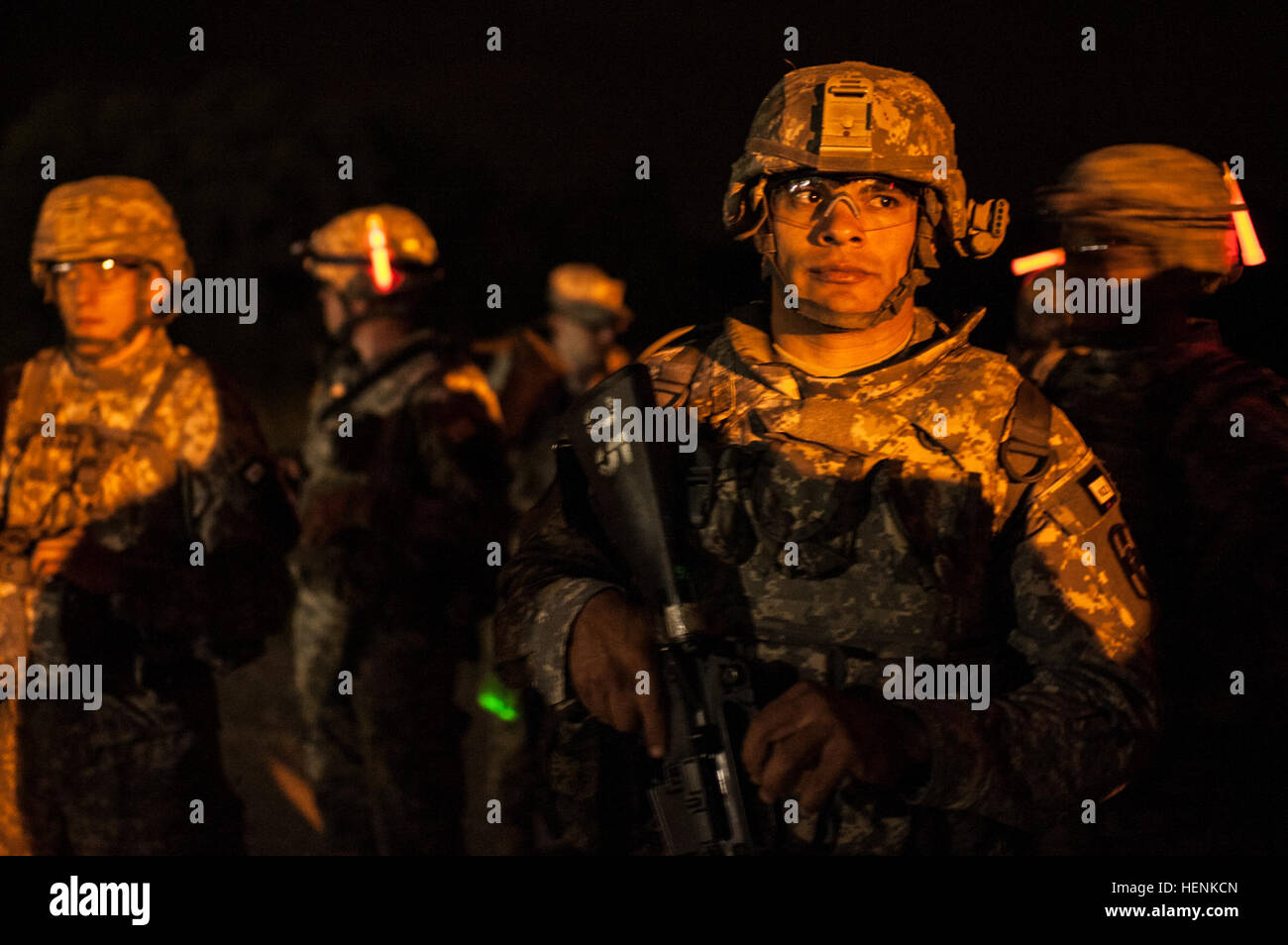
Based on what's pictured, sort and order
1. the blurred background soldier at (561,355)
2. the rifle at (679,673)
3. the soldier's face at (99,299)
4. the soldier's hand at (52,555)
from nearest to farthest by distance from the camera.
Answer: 1. the rifle at (679,673)
2. the soldier's hand at (52,555)
3. the soldier's face at (99,299)
4. the blurred background soldier at (561,355)

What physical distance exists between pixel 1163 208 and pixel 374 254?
3101 millimetres

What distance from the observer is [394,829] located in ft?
15.3

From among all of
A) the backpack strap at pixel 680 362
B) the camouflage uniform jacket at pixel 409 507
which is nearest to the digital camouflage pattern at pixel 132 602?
the camouflage uniform jacket at pixel 409 507

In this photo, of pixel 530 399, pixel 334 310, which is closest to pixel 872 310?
pixel 334 310

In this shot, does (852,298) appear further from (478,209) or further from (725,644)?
(478,209)

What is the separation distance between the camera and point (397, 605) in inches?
185

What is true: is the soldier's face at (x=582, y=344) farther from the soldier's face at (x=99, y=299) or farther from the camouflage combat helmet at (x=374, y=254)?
the soldier's face at (x=99, y=299)

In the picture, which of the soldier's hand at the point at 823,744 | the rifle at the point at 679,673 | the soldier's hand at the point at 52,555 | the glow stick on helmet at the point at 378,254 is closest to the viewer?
the soldier's hand at the point at 823,744

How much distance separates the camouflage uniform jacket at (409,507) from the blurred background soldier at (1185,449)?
2.20 m

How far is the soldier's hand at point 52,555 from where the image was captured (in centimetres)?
350

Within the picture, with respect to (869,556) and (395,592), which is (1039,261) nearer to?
(869,556)

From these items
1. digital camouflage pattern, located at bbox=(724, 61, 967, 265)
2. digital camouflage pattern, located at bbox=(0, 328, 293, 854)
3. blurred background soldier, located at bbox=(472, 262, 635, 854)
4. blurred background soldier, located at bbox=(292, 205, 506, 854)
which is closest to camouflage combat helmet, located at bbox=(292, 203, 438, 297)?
blurred background soldier, located at bbox=(292, 205, 506, 854)

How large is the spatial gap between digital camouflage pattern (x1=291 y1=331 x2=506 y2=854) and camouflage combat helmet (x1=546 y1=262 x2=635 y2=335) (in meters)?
1.96
